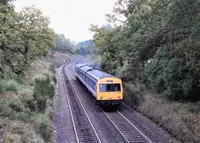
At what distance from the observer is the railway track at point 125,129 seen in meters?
16.9

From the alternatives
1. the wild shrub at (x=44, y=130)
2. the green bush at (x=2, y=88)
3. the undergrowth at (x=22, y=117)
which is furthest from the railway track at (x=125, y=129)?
the green bush at (x=2, y=88)

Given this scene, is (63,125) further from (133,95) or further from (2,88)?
Result: (133,95)

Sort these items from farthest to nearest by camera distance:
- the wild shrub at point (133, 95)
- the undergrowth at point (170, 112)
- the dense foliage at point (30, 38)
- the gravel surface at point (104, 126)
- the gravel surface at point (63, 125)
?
the dense foliage at point (30, 38) → the wild shrub at point (133, 95) → the gravel surface at point (63, 125) → the gravel surface at point (104, 126) → the undergrowth at point (170, 112)

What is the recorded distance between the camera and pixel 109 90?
2531 centimetres

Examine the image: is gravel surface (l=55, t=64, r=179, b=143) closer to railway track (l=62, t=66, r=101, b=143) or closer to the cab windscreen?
railway track (l=62, t=66, r=101, b=143)

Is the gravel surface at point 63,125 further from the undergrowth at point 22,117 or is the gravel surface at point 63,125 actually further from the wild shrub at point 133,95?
the wild shrub at point 133,95

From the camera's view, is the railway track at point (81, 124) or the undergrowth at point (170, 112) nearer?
the undergrowth at point (170, 112)

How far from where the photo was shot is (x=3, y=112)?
1652 centimetres

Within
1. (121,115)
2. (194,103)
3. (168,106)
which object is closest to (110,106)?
(121,115)

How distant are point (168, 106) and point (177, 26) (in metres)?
6.58

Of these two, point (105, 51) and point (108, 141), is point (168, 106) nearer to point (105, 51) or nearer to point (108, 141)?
point (108, 141)

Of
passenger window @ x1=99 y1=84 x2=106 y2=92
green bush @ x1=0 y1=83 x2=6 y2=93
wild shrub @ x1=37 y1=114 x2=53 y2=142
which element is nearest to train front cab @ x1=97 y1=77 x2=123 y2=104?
passenger window @ x1=99 y1=84 x2=106 y2=92

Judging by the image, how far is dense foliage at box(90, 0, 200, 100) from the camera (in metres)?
15.9

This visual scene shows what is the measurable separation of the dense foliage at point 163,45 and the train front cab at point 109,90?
8.73 ft
